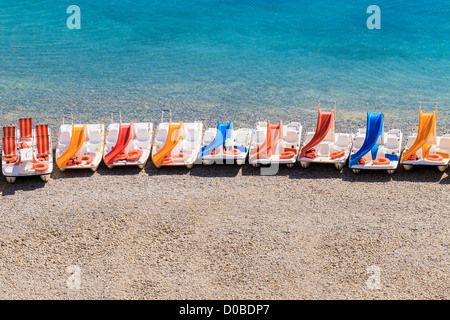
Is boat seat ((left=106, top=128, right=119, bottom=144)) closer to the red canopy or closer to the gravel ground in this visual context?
the gravel ground

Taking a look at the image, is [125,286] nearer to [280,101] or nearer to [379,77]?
[280,101]

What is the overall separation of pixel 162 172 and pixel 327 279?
850 centimetres

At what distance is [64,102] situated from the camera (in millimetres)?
31531

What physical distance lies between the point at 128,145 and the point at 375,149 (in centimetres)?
954

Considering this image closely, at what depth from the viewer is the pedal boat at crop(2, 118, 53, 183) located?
22766 mm

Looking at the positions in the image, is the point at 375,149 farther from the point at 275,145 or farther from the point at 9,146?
the point at 9,146

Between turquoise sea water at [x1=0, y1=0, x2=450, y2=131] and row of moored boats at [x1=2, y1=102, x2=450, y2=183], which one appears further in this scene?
turquoise sea water at [x1=0, y1=0, x2=450, y2=131]

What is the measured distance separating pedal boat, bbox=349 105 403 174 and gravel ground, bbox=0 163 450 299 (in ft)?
1.55

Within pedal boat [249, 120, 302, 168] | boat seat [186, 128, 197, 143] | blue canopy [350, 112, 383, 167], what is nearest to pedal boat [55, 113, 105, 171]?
boat seat [186, 128, 197, 143]

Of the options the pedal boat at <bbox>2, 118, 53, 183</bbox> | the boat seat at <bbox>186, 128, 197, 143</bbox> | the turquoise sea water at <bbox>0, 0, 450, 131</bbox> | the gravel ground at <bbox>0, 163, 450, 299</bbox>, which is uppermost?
the turquoise sea water at <bbox>0, 0, 450, 131</bbox>

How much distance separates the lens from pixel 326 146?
937 inches

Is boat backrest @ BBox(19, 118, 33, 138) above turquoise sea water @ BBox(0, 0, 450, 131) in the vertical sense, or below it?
below

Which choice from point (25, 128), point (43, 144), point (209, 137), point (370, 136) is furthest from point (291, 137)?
point (25, 128)

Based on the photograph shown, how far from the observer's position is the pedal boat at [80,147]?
2341cm
